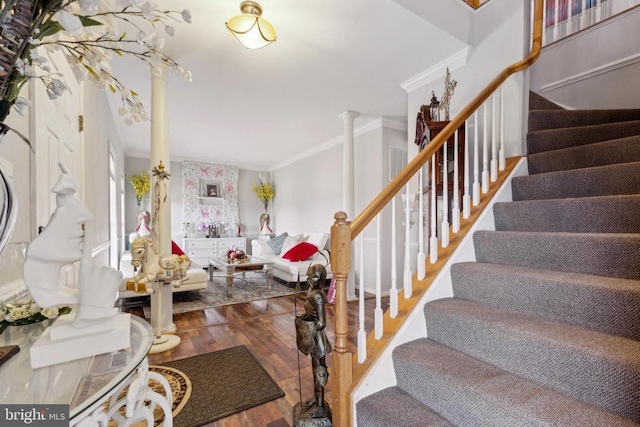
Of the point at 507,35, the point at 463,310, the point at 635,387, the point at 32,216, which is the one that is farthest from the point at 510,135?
the point at 32,216

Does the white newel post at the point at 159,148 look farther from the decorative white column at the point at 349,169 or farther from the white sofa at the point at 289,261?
the decorative white column at the point at 349,169

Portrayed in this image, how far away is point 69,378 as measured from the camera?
Answer: 0.64 metres

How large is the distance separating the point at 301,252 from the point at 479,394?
12.8ft

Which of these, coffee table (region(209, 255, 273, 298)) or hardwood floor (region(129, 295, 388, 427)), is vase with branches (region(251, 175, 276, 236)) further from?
hardwood floor (region(129, 295, 388, 427))

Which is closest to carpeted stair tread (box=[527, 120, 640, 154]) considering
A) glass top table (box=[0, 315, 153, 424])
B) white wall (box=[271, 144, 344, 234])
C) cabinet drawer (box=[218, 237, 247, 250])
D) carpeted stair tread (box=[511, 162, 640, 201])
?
carpeted stair tread (box=[511, 162, 640, 201])

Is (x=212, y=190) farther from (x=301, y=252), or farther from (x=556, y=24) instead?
(x=556, y=24)

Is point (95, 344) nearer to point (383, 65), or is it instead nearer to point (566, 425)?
point (566, 425)

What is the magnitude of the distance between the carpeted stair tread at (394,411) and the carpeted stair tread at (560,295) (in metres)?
0.64

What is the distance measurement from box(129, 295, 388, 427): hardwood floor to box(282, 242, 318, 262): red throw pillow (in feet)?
3.02

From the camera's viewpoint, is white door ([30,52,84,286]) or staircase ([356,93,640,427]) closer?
staircase ([356,93,640,427])

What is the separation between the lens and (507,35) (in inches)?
93.0

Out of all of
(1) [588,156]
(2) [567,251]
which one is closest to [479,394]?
(2) [567,251]

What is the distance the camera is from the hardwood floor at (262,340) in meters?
1.68

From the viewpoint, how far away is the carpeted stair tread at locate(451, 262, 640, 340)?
3.63 ft
